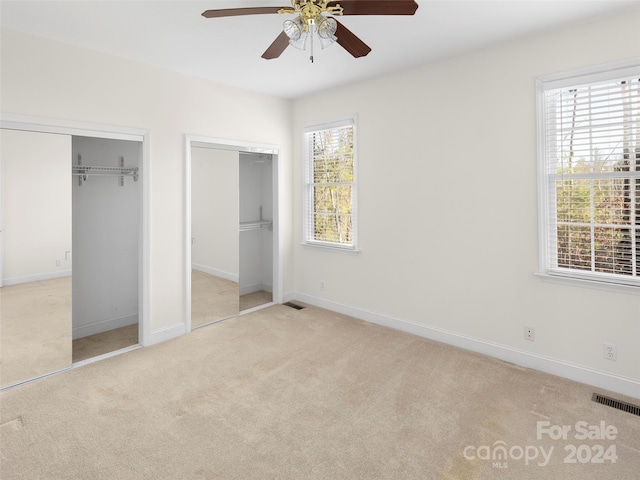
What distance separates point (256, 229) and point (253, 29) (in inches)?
118

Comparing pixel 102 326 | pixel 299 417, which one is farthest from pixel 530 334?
pixel 102 326

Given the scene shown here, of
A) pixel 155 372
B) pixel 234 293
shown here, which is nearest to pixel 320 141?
pixel 234 293

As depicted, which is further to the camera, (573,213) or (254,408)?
(573,213)

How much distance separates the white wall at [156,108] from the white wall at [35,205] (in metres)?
0.27

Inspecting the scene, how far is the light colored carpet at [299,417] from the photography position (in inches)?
77.4

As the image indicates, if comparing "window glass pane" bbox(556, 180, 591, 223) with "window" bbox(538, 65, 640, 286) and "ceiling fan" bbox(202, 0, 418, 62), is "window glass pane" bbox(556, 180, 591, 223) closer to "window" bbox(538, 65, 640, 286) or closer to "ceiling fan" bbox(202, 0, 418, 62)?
"window" bbox(538, 65, 640, 286)

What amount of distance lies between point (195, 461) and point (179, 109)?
3218 mm

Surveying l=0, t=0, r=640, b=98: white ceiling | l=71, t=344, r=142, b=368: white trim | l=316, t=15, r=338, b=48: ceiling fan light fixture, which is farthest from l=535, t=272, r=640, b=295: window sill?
l=71, t=344, r=142, b=368: white trim

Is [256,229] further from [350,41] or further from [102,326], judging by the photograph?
[350,41]

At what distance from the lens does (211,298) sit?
4.20 metres

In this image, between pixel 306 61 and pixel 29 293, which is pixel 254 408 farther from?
pixel 306 61

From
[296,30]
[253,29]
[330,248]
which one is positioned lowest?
[330,248]

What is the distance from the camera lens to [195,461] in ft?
6.59

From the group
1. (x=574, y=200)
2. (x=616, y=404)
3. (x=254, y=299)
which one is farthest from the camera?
(x=254, y=299)
